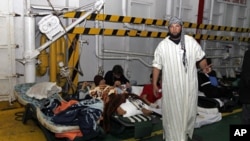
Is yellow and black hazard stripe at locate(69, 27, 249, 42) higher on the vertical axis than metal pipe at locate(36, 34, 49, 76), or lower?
higher

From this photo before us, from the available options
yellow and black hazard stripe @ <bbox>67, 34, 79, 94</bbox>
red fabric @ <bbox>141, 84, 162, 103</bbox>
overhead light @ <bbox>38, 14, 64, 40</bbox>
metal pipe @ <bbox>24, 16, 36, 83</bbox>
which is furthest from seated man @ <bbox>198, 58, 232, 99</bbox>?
metal pipe @ <bbox>24, 16, 36, 83</bbox>

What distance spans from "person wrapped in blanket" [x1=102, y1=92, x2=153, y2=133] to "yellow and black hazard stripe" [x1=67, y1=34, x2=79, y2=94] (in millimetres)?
1244

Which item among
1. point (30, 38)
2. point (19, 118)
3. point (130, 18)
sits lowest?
point (19, 118)

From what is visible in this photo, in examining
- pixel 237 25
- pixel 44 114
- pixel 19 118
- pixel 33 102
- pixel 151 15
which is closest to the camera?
pixel 44 114

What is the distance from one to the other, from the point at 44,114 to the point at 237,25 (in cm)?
703

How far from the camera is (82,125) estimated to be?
11.1 feet

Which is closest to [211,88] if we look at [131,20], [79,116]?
[131,20]

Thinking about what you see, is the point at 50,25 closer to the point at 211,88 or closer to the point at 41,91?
the point at 41,91

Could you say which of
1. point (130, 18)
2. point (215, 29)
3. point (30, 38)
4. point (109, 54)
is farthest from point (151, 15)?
point (30, 38)

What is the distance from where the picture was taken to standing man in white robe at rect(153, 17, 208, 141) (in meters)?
3.44

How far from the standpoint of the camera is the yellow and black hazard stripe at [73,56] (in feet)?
16.6

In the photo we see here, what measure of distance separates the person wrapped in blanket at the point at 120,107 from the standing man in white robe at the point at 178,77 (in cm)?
65

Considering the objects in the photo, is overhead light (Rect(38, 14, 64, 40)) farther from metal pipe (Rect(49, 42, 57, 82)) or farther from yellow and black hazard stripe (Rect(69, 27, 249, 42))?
yellow and black hazard stripe (Rect(69, 27, 249, 42))

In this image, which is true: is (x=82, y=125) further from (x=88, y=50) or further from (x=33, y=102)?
(x=88, y=50)
